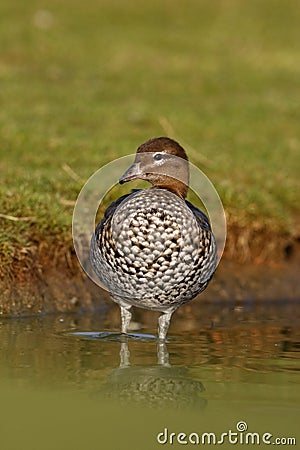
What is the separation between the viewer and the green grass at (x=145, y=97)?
10.7 m

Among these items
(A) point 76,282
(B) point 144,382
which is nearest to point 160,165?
(B) point 144,382

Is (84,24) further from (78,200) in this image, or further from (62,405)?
(62,405)

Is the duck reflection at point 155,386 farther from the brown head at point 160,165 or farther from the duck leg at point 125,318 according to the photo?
the brown head at point 160,165

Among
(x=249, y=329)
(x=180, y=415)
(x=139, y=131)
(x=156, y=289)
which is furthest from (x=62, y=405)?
(x=139, y=131)

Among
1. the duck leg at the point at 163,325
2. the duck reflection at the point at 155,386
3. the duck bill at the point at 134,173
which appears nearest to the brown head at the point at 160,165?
the duck bill at the point at 134,173

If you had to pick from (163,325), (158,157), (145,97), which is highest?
(145,97)

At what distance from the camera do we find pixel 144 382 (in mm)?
6340

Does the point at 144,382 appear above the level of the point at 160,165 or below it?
below

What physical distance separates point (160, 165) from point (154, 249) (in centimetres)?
89

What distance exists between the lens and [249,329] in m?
8.56

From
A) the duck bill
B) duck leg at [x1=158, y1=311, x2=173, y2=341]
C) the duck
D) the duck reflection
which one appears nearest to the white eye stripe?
the duck

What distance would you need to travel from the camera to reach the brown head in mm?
7613

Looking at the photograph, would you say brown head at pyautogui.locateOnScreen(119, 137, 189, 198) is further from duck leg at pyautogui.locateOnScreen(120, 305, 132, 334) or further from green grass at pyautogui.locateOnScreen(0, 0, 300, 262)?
green grass at pyautogui.locateOnScreen(0, 0, 300, 262)

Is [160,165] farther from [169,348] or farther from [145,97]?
[145,97]
